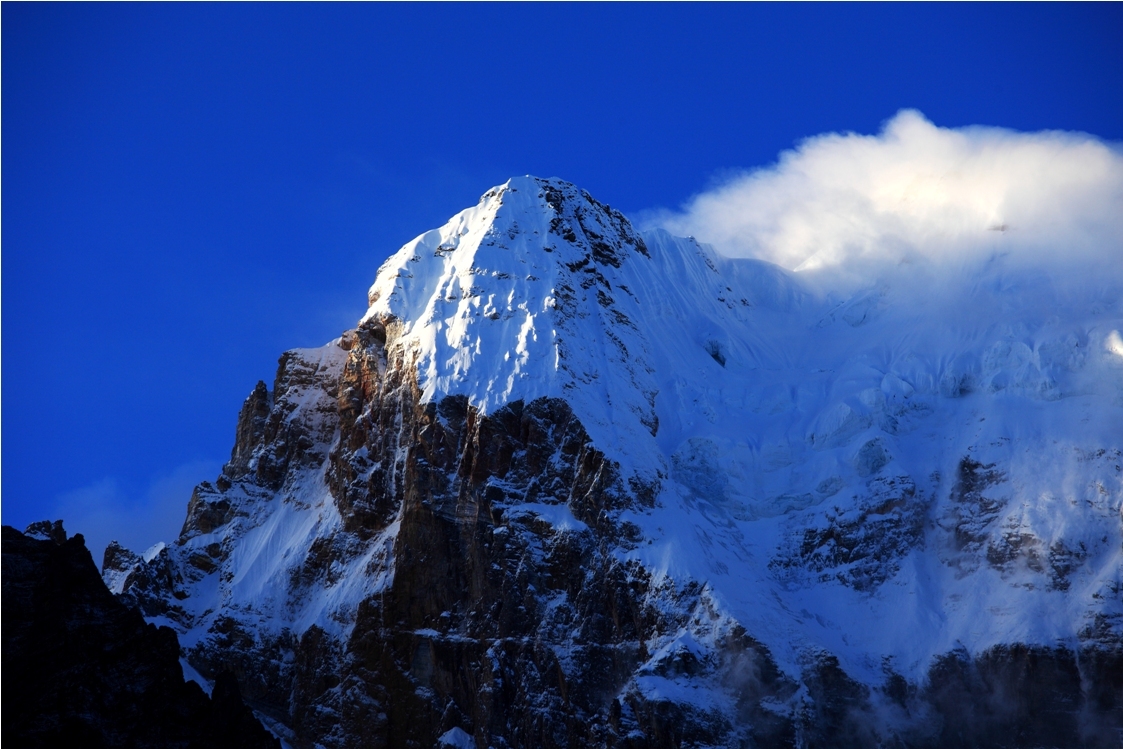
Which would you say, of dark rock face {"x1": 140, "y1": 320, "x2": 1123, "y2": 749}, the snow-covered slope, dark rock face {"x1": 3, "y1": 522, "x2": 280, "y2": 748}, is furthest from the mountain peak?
dark rock face {"x1": 3, "y1": 522, "x2": 280, "y2": 748}

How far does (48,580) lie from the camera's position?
140 metres

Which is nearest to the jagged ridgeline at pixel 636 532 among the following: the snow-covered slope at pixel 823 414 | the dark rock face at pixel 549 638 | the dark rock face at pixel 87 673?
the dark rock face at pixel 549 638

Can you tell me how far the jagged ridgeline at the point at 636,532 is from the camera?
458ft

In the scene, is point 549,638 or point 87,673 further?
point 549,638

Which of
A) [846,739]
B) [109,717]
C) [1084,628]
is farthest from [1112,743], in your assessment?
[109,717]

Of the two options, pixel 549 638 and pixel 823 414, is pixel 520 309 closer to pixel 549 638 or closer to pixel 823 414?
pixel 823 414

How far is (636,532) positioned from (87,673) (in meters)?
48.4

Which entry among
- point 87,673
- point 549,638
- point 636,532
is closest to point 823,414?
point 636,532

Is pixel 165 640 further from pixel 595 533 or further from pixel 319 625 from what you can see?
pixel 595 533

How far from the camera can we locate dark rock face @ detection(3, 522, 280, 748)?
132000 millimetres

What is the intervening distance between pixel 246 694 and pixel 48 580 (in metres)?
26.0

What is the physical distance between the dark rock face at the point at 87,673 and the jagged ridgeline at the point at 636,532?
47.2 ft

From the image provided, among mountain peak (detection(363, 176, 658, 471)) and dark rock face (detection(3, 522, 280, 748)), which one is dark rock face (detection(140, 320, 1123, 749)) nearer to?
mountain peak (detection(363, 176, 658, 471))

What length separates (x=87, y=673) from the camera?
13550 cm
